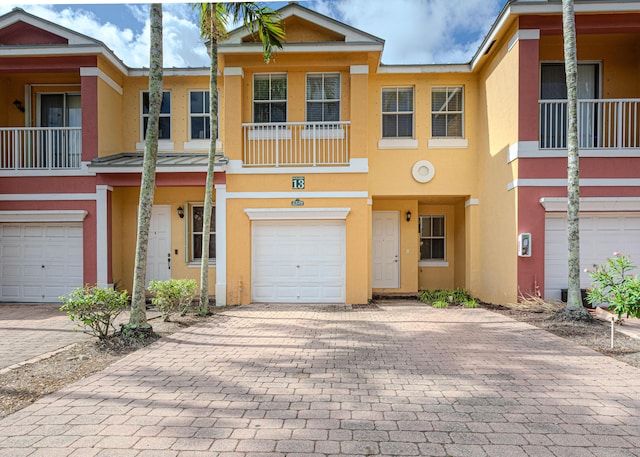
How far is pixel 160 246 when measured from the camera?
1162 cm

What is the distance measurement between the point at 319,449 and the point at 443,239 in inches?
437

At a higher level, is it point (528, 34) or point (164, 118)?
point (528, 34)

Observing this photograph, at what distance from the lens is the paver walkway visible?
586cm

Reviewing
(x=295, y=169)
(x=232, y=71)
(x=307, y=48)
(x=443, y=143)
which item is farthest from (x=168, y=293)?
(x=443, y=143)

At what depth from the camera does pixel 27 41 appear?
36.0 ft

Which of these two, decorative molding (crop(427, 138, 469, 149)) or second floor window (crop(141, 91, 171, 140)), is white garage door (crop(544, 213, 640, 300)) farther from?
second floor window (crop(141, 91, 171, 140))

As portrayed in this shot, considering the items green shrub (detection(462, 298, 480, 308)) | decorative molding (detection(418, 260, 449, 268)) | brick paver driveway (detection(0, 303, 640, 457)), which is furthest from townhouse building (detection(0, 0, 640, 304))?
brick paver driveway (detection(0, 303, 640, 457))

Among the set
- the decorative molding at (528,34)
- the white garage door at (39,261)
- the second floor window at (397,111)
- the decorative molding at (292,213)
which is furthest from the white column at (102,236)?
the decorative molding at (528,34)

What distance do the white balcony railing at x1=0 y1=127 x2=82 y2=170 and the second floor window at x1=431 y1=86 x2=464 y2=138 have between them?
34.2 feet

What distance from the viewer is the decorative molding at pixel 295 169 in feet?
33.3

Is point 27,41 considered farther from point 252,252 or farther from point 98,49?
point 252,252

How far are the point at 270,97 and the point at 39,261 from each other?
8.13 metres

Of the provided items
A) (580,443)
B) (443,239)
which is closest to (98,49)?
(443,239)

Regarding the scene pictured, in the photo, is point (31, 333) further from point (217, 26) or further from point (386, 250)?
point (386, 250)
